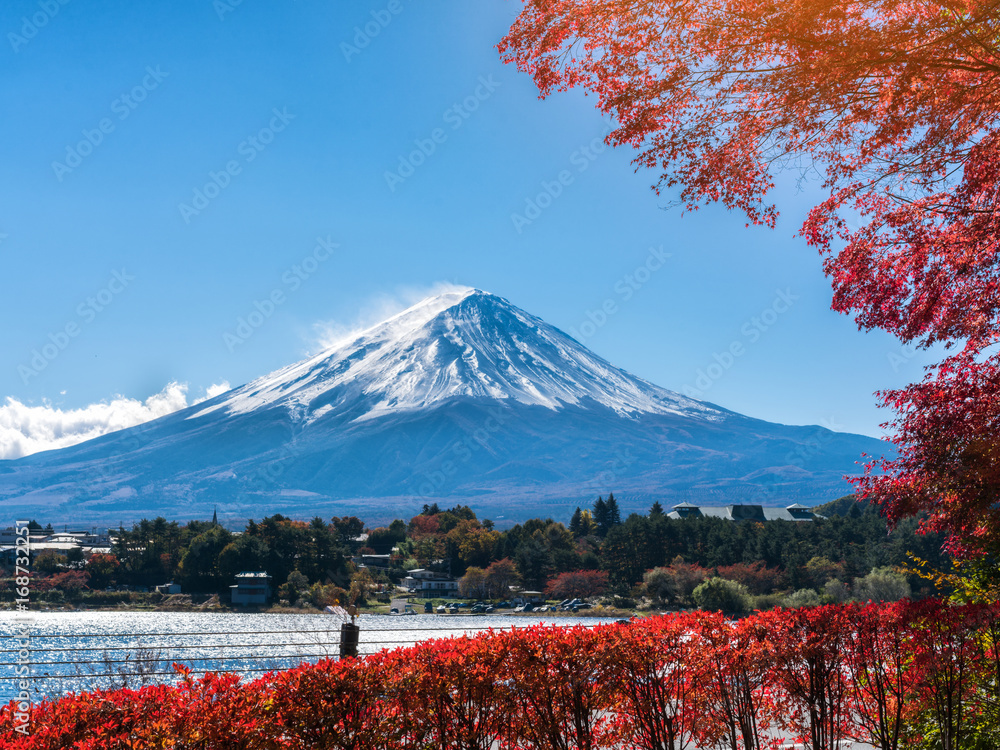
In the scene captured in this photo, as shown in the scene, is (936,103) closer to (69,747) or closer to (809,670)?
(809,670)

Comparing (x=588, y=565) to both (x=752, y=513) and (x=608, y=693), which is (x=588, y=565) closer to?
(x=752, y=513)

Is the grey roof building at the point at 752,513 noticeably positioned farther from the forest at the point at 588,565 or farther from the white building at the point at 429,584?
the white building at the point at 429,584

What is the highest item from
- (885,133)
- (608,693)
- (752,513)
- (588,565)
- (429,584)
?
(885,133)

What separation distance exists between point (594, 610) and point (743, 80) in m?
41.3

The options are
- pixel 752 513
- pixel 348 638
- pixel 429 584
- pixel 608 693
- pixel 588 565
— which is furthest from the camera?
pixel 752 513

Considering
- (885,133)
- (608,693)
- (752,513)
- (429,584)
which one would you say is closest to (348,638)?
(608,693)

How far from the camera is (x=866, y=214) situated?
502 centimetres

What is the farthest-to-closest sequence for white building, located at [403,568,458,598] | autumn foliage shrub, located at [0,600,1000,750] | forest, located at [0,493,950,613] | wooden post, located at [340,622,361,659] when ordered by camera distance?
white building, located at [403,568,458,598] → forest, located at [0,493,950,613] → wooden post, located at [340,622,361,659] → autumn foliage shrub, located at [0,600,1000,750]

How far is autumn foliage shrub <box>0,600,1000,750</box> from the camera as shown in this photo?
3258 millimetres

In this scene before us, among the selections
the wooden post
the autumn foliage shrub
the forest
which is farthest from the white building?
the autumn foliage shrub

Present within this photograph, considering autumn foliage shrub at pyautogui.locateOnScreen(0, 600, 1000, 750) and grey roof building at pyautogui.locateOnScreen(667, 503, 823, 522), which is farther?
grey roof building at pyautogui.locateOnScreen(667, 503, 823, 522)

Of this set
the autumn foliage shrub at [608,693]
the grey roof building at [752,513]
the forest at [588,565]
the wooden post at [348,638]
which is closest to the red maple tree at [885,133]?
the autumn foliage shrub at [608,693]

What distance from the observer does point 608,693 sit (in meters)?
4.37

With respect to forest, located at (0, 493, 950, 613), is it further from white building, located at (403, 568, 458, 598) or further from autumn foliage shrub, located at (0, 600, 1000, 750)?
autumn foliage shrub, located at (0, 600, 1000, 750)
